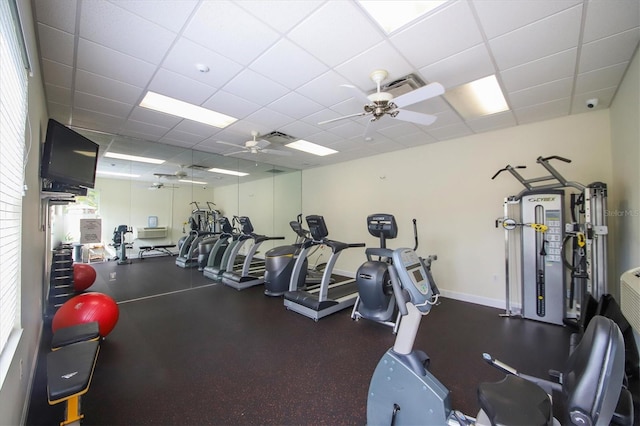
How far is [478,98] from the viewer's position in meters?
3.36

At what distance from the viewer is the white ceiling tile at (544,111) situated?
10.9 ft

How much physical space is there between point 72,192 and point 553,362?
17.4 feet

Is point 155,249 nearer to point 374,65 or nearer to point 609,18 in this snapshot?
point 374,65

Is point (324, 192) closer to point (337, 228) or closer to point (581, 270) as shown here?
point (337, 228)

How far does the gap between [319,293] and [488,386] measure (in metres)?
3.07

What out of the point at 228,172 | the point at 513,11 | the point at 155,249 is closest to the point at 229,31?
the point at 513,11

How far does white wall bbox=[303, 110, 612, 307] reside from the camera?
3662 mm

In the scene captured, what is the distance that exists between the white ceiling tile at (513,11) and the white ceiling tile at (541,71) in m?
0.67

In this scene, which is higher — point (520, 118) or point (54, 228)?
point (520, 118)

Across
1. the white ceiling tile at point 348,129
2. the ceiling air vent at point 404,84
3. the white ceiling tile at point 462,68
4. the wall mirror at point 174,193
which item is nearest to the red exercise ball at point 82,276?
the wall mirror at point 174,193

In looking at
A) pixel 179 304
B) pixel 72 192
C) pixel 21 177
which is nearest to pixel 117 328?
pixel 179 304

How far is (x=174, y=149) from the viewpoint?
543cm

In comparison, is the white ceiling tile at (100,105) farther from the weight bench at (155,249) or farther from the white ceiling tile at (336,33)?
the weight bench at (155,249)

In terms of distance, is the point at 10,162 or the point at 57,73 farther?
the point at 57,73
